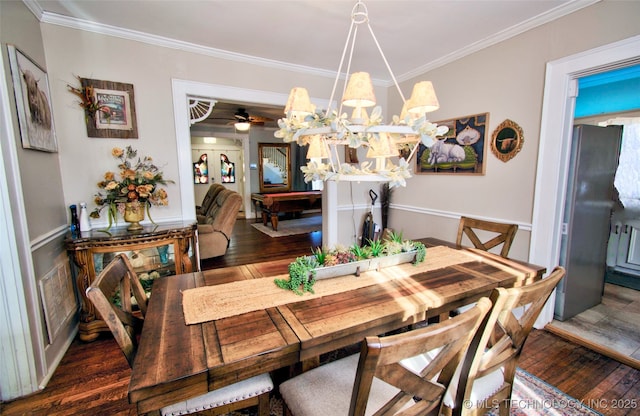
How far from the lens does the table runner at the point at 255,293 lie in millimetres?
1228

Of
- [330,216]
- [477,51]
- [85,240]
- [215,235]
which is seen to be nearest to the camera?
[85,240]

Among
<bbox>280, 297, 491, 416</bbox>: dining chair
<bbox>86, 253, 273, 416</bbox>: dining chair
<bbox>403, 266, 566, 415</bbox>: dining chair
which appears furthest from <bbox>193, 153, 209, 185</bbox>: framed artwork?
<bbox>403, 266, 566, 415</bbox>: dining chair

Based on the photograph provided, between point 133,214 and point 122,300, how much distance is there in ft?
4.19

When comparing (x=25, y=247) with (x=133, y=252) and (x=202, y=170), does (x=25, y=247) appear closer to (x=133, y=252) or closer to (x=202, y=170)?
(x=133, y=252)

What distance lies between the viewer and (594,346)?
2137 mm

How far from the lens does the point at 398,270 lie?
1699mm

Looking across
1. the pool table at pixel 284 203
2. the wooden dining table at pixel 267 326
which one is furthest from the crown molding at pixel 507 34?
the pool table at pixel 284 203

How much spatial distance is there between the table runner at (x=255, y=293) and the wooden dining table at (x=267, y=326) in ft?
0.09

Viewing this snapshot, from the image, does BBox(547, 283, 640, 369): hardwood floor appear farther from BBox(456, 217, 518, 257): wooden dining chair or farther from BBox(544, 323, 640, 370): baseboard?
BBox(456, 217, 518, 257): wooden dining chair

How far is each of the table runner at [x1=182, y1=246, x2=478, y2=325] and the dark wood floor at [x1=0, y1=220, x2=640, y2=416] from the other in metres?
0.91

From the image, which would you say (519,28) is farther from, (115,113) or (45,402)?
(45,402)

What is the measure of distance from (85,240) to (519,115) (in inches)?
145

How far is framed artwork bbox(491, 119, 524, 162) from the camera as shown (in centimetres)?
244

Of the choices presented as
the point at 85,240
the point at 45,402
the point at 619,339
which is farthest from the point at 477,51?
the point at 45,402
